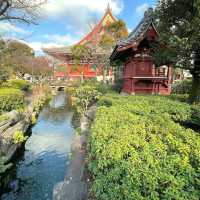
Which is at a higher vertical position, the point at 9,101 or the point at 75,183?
the point at 9,101

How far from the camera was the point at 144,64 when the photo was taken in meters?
12.4

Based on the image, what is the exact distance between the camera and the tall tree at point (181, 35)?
7.34 metres

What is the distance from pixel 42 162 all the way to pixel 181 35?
6.58 meters

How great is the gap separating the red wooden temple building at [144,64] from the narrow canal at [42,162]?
4.65 meters

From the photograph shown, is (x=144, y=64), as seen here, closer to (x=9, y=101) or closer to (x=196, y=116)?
(x=196, y=116)

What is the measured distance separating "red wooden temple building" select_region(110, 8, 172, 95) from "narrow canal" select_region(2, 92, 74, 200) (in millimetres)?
4648

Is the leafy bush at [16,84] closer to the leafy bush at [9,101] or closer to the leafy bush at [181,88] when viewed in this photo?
the leafy bush at [9,101]

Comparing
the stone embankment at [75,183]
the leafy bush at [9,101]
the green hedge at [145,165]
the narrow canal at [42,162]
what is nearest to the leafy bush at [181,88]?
the narrow canal at [42,162]

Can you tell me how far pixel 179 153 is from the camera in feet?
8.74

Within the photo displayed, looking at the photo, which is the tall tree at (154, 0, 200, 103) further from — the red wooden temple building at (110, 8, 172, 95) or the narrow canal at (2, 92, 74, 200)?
the narrow canal at (2, 92, 74, 200)

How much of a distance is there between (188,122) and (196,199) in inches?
182

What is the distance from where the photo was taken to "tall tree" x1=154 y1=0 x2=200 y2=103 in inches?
289

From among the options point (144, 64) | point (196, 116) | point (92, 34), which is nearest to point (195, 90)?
point (196, 116)

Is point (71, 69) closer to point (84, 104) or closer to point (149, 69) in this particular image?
point (84, 104)
